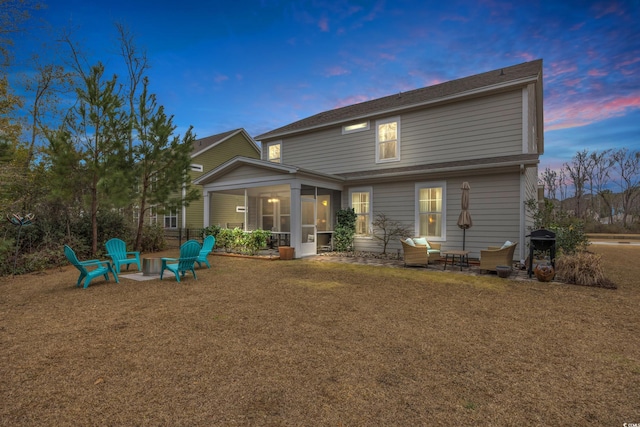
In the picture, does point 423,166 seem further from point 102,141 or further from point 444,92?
point 102,141

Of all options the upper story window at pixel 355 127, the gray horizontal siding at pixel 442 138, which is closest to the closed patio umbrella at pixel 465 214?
the gray horizontal siding at pixel 442 138

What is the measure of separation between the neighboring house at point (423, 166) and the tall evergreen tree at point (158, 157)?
1315 millimetres

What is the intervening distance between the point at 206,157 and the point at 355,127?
1235cm

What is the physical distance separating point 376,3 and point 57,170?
11.9 m

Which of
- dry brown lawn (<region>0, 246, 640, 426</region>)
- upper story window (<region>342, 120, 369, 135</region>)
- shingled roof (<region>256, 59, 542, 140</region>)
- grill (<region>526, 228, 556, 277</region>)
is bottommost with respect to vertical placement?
dry brown lawn (<region>0, 246, 640, 426</region>)

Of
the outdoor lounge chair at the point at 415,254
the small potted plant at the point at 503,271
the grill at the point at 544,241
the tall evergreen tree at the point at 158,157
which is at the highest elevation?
the tall evergreen tree at the point at 158,157

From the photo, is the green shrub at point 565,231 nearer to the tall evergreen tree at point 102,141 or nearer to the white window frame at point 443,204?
the white window frame at point 443,204

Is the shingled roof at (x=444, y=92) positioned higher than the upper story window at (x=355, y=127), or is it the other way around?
the shingled roof at (x=444, y=92)

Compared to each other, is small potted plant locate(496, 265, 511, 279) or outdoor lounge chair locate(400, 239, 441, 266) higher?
outdoor lounge chair locate(400, 239, 441, 266)

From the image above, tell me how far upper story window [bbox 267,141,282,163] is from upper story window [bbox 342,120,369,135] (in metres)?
3.69

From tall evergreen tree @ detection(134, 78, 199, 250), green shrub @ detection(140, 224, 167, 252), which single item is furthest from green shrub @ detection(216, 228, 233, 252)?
green shrub @ detection(140, 224, 167, 252)

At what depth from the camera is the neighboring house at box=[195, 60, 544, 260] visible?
9.55 m

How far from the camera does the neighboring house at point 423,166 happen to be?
31.3 ft

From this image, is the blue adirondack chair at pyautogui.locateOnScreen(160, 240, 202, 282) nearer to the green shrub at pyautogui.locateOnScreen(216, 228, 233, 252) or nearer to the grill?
the green shrub at pyautogui.locateOnScreen(216, 228, 233, 252)
